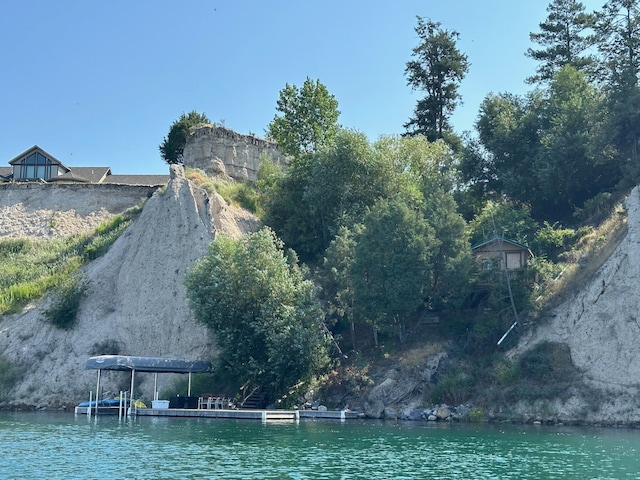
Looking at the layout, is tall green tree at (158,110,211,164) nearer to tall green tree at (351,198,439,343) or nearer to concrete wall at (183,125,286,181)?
concrete wall at (183,125,286,181)

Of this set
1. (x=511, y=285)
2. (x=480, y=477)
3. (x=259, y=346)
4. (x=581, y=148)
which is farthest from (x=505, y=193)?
(x=480, y=477)

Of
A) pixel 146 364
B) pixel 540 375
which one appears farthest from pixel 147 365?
pixel 540 375

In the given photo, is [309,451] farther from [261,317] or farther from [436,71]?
[436,71]

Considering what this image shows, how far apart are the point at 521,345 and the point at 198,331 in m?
17.8

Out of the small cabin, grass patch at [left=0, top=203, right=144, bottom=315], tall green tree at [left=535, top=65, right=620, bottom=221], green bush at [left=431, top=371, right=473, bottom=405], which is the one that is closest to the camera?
green bush at [left=431, top=371, right=473, bottom=405]

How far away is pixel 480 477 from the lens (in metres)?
22.1

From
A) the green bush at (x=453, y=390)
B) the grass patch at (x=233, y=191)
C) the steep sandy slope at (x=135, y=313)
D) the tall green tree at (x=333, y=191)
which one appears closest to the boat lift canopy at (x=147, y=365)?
the steep sandy slope at (x=135, y=313)

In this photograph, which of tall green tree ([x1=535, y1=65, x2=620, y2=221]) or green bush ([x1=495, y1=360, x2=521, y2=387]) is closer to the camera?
green bush ([x1=495, y1=360, x2=521, y2=387])

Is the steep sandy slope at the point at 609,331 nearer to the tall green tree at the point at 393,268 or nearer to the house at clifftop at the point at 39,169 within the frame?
the tall green tree at the point at 393,268

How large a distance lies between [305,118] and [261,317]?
2477 centimetres

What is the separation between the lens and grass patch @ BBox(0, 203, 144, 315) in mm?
53500

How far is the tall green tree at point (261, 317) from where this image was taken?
4075 cm

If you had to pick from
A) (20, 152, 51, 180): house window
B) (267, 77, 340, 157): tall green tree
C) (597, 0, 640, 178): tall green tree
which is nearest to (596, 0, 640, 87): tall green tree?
(597, 0, 640, 178): tall green tree

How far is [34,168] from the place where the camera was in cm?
6925
